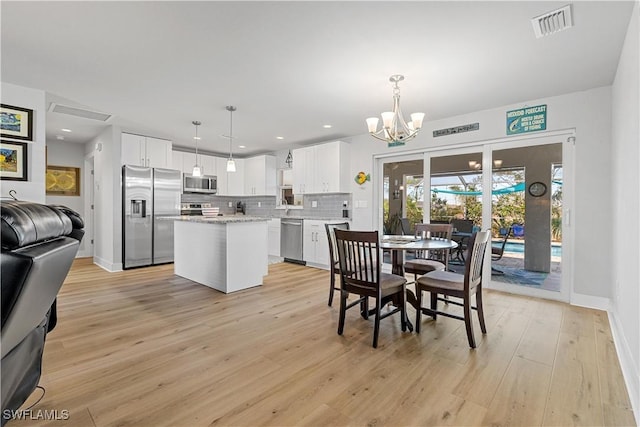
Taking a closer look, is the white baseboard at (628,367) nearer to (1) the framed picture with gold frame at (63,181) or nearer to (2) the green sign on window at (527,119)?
(2) the green sign on window at (527,119)

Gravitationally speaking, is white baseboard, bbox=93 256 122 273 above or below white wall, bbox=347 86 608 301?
below

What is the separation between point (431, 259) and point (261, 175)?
430 centimetres

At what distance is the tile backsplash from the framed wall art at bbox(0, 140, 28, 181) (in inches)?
134

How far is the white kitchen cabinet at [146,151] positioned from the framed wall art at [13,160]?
1936 mm

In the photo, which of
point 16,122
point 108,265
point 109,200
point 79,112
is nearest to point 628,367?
point 16,122

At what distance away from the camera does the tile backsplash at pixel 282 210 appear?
5.72m

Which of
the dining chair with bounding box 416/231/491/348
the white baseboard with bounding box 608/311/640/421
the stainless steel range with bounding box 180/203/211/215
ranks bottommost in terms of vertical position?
the white baseboard with bounding box 608/311/640/421

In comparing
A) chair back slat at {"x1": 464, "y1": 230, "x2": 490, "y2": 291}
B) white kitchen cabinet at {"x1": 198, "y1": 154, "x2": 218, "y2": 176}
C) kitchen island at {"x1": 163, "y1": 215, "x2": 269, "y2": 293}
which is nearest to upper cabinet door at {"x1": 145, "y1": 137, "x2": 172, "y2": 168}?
white kitchen cabinet at {"x1": 198, "y1": 154, "x2": 218, "y2": 176}

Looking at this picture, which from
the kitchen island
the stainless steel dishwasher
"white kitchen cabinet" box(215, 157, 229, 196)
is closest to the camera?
the kitchen island

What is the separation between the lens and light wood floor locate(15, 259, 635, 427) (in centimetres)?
161

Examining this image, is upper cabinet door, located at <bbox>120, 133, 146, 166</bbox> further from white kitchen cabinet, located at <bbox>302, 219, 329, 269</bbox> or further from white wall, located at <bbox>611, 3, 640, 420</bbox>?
white wall, located at <bbox>611, 3, 640, 420</bbox>

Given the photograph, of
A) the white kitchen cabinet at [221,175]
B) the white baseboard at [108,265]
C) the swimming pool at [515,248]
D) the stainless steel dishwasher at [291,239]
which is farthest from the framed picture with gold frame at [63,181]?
the swimming pool at [515,248]

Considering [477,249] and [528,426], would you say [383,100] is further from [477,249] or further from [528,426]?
[528,426]

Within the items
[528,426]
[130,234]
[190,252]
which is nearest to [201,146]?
[130,234]
